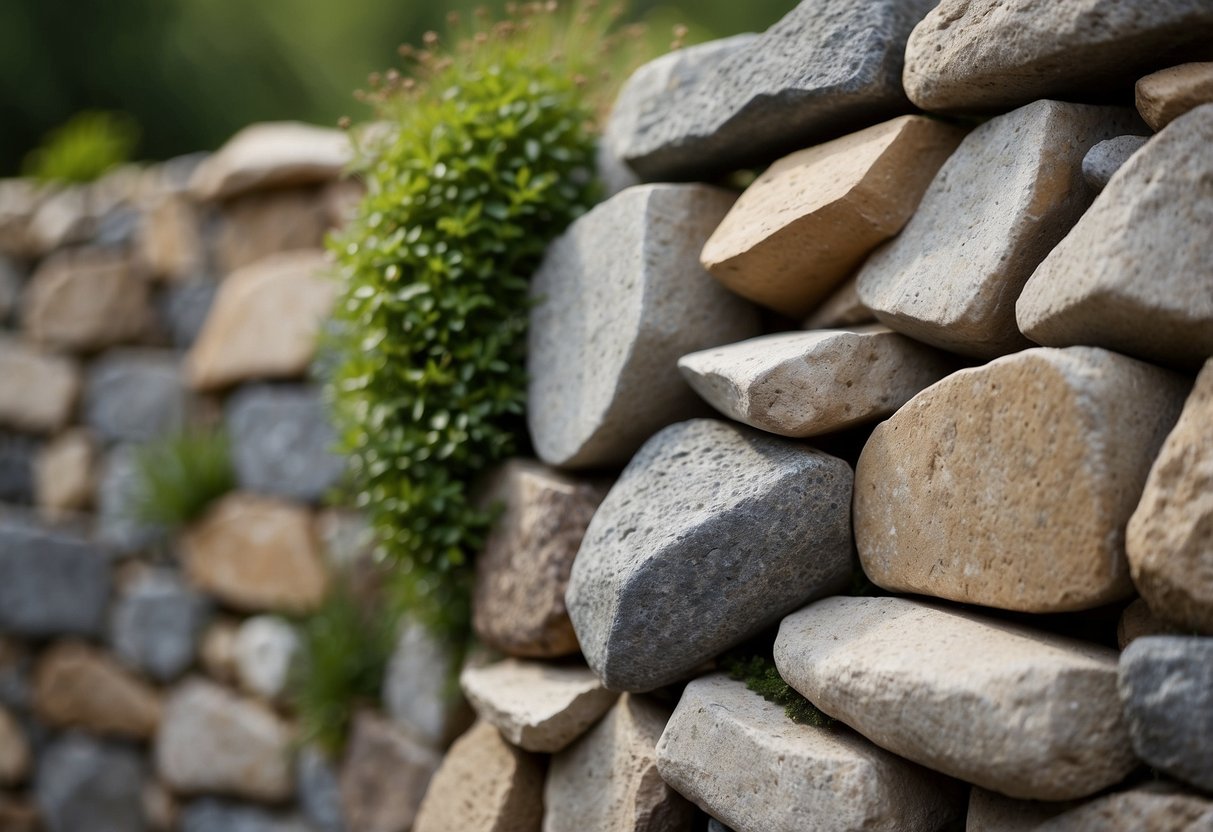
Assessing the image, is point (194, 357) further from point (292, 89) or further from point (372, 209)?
point (292, 89)

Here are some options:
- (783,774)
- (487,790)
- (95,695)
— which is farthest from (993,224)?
(95,695)

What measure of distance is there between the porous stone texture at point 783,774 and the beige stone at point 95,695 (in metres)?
2.98

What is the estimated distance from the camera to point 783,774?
1668 millimetres

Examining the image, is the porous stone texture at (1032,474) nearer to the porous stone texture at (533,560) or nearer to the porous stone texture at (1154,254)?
the porous stone texture at (1154,254)

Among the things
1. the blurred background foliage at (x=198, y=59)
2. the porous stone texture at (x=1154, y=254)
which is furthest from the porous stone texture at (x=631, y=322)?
the blurred background foliage at (x=198, y=59)

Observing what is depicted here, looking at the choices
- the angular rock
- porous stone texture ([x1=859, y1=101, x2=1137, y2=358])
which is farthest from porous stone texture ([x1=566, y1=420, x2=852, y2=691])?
the angular rock

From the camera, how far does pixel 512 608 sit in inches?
93.4

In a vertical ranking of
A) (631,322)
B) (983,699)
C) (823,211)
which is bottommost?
(983,699)

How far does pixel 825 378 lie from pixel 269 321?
2537 millimetres

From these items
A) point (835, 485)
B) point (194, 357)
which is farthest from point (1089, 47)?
point (194, 357)

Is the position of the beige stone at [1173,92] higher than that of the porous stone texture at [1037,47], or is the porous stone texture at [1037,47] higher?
the porous stone texture at [1037,47]

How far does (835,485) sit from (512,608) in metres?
0.90

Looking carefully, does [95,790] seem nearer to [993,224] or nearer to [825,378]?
[825,378]

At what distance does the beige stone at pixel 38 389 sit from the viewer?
14.2 feet
